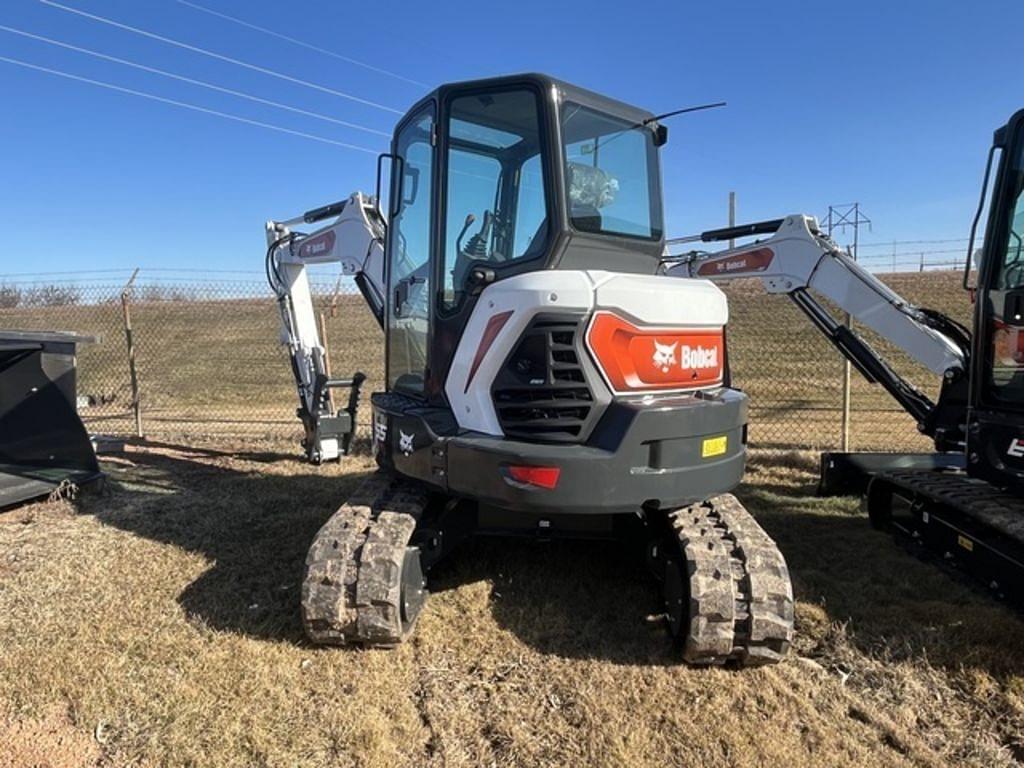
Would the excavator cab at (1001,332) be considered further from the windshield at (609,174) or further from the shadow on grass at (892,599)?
the windshield at (609,174)

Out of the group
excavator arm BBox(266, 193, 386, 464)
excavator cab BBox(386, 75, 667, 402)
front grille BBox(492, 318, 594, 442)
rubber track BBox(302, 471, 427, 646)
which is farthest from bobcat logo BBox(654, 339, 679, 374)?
excavator arm BBox(266, 193, 386, 464)

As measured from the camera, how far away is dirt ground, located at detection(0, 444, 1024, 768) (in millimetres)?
2807

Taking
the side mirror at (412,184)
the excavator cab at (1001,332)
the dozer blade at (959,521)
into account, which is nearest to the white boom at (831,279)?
the dozer blade at (959,521)

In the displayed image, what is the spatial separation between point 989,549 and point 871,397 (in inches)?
376

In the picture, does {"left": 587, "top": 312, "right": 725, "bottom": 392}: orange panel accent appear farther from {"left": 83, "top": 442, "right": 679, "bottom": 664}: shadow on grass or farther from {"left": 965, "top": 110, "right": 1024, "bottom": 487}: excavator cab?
{"left": 965, "top": 110, "right": 1024, "bottom": 487}: excavator cab

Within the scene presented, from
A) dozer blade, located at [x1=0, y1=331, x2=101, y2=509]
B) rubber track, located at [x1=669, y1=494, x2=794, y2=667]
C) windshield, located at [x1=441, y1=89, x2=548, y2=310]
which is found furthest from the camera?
dozer blade, located at [x1=0, y1=331, x2=101, y2=509]

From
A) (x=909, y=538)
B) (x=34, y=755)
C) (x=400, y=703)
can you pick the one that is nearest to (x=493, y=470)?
(x=400, y=703)

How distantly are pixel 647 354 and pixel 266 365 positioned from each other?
1478 centimetres

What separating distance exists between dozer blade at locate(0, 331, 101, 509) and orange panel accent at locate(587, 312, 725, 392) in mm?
5123

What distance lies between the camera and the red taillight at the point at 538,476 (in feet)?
10.7

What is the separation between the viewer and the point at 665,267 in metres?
7.06

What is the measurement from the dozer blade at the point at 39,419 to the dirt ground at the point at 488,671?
1.24 m

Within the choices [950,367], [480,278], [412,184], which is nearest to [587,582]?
[480,278]

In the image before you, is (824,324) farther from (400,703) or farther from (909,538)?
(400,703)
